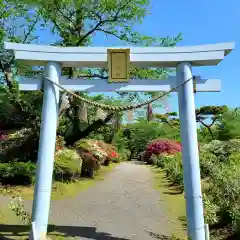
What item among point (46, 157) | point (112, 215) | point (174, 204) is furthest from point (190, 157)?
point (174, 204)

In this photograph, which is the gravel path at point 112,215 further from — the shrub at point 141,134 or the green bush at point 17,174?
the shrub at point 141,134

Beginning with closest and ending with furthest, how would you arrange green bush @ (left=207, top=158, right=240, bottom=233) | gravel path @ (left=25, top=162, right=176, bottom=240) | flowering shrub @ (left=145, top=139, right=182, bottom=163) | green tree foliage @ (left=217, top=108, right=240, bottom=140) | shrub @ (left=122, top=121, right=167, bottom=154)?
1. green bush @ (left=207, top=158, right=240, bottom=233)
2. gravel path @ (left=25, top=162, right=176, bottom=240)
3. flowering shrub @ (left=145, top=139, right=182, bottom=163)
4. green tree foliage @ (left=217, top=108, right=240, bottom=140)
5. shrub @ (left=122, top=121, right=167, bottom=154)

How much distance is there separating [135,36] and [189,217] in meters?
10.3

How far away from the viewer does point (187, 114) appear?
533cm

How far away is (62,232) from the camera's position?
5.88 metres

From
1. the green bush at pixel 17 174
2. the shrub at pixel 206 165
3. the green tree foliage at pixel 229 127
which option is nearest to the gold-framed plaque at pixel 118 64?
the shrub at pixel 206 165

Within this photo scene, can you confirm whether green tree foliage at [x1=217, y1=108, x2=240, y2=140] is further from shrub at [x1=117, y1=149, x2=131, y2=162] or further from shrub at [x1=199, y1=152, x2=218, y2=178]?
shrub at [x1=199, y1=152, x2=218, y2=178]

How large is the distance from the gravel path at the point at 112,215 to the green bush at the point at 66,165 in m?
0.94

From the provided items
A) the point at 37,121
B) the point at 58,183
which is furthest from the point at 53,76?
the point at 37,121

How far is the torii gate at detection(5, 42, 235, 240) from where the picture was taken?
5.18m

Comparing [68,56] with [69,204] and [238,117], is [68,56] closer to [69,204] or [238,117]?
[69,204]

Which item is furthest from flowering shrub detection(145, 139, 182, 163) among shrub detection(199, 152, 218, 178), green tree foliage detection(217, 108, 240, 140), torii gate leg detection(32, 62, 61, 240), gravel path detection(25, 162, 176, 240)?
torii gate leg detection(32, 62, 61, 240)

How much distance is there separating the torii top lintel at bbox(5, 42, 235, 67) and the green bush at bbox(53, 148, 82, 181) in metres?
5.97

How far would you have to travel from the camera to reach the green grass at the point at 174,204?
6527 millimetres
